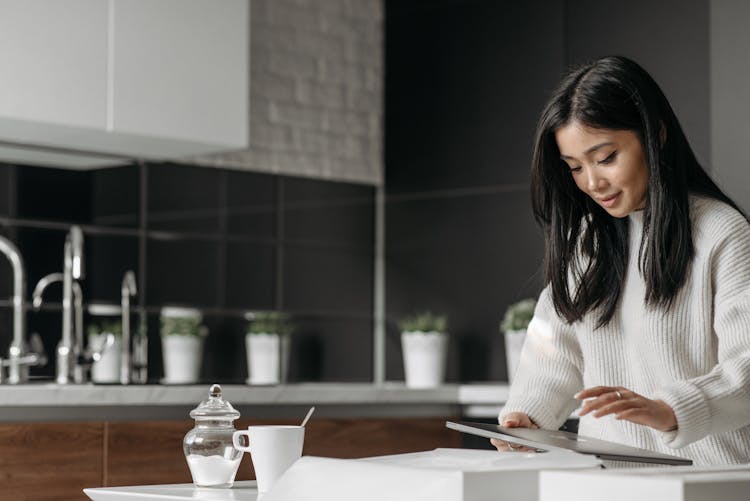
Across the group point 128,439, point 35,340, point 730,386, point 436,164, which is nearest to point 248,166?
point 436,164

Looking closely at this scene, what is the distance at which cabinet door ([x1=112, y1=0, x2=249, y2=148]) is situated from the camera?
157 inches

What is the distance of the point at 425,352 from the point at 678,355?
276 cm

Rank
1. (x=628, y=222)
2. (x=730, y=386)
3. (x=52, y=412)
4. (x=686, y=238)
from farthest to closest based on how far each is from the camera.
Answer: (x=52, y=412)
(x=628, y=222)
(x=686, y=238)
(x=730, y=386)

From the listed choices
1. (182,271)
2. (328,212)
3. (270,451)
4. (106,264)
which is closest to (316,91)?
(328,212)

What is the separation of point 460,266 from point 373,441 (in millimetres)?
1260

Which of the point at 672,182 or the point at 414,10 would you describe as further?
the point at 414,10

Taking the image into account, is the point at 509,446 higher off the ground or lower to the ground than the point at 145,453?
higher

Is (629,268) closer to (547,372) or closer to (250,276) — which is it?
(547,372)

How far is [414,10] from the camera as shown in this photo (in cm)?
530

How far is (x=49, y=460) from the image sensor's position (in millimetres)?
3260

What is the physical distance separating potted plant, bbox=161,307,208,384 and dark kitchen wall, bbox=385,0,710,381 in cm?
102

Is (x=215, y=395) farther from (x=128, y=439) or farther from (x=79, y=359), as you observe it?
(x=79, y=359)

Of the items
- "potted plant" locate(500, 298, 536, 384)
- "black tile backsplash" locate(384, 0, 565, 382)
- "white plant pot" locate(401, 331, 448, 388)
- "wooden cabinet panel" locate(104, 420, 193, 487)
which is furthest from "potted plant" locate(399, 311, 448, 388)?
"wooden cabinet panel" locate(104, 420, 193, 487)

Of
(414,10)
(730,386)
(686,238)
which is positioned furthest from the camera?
(414,10)
